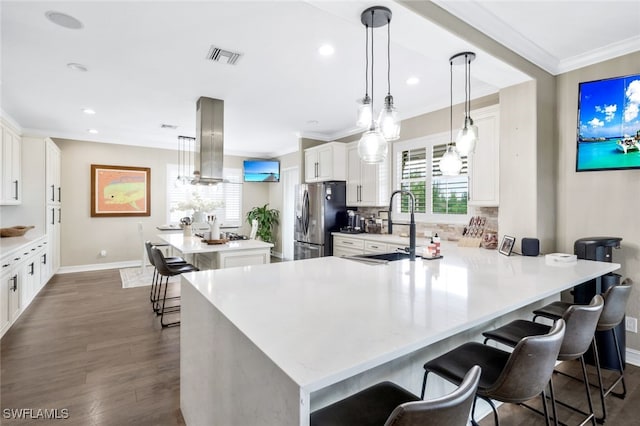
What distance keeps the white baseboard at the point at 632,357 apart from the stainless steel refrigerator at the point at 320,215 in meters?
3.53

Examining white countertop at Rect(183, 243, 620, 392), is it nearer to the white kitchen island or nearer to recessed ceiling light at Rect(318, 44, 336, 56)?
the white kitchen island

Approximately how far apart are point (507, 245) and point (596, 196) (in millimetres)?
899

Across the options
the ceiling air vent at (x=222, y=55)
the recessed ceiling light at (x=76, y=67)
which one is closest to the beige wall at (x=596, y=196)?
the ceiling air vent at (x=222, y=55)

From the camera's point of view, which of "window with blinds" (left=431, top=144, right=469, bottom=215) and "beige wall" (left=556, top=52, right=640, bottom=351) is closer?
"beige wall" (left=556, top=52, right=640, bottom=351)

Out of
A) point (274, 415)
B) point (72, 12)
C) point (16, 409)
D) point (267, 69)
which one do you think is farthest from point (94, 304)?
point (274, 415)

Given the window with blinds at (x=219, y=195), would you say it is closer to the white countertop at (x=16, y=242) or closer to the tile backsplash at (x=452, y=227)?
the white countertop at (x=16, y=242)

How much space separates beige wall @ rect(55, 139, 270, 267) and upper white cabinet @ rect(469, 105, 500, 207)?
6227 millimetres

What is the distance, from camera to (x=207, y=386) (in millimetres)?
1496

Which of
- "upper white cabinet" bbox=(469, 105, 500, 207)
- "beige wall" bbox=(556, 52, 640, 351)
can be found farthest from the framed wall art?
"beige wall" bbox=(556, 52, 640, 351)

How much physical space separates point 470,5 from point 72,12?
110 inches

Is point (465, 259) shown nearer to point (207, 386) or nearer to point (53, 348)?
point (207, 386)

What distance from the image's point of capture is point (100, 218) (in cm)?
642

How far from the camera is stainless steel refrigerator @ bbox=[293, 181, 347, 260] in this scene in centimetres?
517

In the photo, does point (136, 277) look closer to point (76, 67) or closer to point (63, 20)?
point (76, 67)
